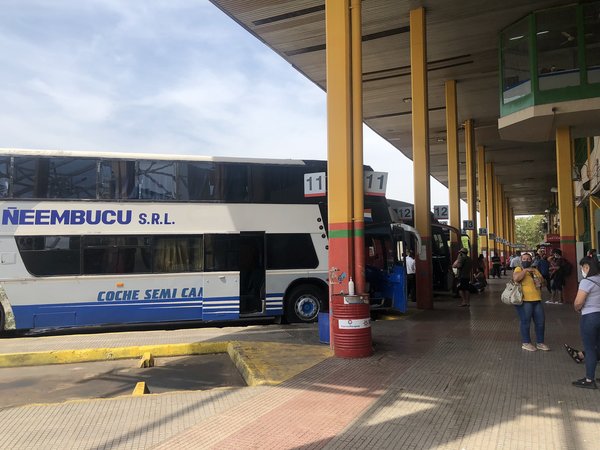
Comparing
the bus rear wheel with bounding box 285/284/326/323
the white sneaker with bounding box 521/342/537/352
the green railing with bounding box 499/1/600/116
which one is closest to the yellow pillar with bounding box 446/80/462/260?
the green railing with bounding box 499/1/600/116

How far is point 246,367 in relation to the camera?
6836mm

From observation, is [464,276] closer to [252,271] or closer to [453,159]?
[252,271]

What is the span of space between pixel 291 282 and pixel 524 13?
1080 centimetres

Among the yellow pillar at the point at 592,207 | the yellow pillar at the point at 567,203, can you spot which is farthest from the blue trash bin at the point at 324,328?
the yellow pillar at the point at 592,207

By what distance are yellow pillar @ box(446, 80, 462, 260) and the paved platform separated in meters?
12.1

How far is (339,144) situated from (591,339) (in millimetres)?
4467

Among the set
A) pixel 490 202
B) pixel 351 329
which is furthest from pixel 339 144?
pixel 490 202

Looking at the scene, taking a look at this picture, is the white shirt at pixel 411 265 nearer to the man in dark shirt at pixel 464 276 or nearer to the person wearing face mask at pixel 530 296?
the man in dark shirt at pixel 464 276

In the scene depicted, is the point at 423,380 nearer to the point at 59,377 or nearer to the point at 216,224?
the point at 59,377

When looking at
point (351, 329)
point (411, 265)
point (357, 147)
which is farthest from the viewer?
point (411, 265)

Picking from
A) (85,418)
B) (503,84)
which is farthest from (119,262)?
(503,84)

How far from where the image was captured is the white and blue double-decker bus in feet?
33.4

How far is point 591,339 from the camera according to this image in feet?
18.9

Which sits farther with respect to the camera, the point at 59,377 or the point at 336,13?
the point at 336,13
